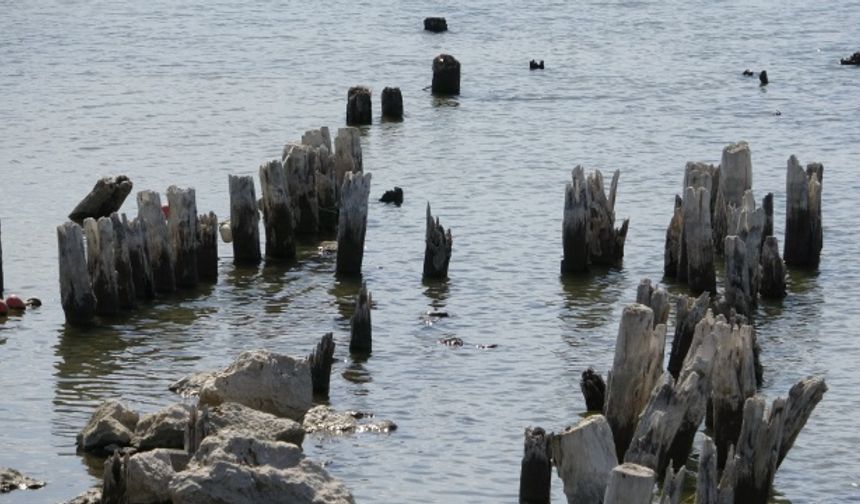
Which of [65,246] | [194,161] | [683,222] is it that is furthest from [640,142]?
[65,246]

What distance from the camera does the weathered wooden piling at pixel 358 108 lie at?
49375 millimetres

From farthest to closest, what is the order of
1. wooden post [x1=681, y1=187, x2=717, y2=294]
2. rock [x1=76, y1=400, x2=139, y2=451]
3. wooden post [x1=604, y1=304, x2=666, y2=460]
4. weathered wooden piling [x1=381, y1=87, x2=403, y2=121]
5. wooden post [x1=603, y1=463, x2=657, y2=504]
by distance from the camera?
weathered wooden piling [x1=381, y1=87, x2=403, y2=121] → wooden post [x1=681, y1=187, x2=717, y2=294] → rock [x1=76, y1=400, x2=139, y2=451] → wooden post [x1=604, y1=304, x2=666, y2=460] → wooden post [x1=603, y1=463, x2=657, y2=504]

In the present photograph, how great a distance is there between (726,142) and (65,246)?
23.3 metres

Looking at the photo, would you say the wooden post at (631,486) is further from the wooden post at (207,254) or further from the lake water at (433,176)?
the wooden post at (207,254)

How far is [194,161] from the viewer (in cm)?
4366

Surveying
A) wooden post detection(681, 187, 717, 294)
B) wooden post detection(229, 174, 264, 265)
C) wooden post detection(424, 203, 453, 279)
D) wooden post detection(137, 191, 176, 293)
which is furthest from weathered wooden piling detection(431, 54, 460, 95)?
wooden post detection(137, 191, 176, 293)

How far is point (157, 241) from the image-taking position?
30000mm

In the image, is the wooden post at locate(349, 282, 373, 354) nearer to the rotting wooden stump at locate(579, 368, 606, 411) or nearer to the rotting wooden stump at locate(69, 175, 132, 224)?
the rotting wooden stump at locate(579, 368, 606, 411)

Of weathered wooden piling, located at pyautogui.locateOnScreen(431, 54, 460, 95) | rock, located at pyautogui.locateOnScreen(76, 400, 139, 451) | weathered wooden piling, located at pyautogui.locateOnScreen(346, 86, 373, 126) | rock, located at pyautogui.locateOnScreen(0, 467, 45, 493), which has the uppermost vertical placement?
weathered wooden piling, located at pyautogui.locateOnScreen(431, 54, 460, 95)

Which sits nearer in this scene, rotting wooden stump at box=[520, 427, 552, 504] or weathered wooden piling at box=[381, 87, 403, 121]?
rotting wooden stump at box=[520, 427, 552, 504]

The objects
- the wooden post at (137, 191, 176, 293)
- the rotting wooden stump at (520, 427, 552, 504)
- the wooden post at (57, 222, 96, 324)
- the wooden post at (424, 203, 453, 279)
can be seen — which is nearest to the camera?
the rotting wooden stump at (520, 427, 552, 504)

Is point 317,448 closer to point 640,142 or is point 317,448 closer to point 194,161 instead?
point 194,161

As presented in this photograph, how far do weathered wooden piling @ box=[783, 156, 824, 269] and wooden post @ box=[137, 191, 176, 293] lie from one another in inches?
439

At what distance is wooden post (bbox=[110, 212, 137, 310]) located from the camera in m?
28.8
